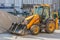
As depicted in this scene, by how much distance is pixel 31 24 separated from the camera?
16422mm

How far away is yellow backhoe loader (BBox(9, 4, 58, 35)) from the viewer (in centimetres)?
1608

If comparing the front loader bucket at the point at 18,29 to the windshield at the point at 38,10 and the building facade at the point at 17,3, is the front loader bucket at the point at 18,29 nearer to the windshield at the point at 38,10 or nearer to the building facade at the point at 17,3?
the windshield at the point at 38,10

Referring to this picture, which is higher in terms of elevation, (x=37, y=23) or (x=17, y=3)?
(x=37, y=23)

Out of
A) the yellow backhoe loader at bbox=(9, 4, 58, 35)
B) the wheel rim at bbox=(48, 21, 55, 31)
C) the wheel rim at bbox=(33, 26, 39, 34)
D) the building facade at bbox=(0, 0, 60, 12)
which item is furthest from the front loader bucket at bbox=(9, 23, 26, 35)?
the building facade at bbox=(0, 0, 60, 12)

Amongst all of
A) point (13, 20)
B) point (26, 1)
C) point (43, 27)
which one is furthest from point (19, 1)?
point (43, 27)

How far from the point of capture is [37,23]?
1684 cm

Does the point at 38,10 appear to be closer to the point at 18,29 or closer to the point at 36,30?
the point at 36,30

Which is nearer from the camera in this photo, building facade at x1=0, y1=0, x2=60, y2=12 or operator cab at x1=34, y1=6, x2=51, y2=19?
operator cab at x1=34, y1=6, x2=51, y2=19

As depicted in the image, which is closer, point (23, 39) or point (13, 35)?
point (23, 39)

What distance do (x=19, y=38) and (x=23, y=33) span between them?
1090 mm

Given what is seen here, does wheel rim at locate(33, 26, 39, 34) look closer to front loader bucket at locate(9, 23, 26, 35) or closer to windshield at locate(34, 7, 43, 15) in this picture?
front loader bucket at locate(9, 23, 26, 35)

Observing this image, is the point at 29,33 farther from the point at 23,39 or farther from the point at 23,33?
Answer: the point at 23,39

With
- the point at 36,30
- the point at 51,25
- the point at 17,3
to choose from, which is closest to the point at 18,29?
the point at 36,30

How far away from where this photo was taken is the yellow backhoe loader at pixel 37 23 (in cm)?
1608
